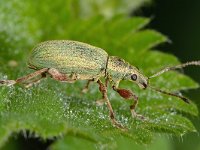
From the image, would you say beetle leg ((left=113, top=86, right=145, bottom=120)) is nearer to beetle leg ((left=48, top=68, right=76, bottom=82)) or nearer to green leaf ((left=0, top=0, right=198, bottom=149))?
green leaf ((left=0, top=0, right=198, bottom=149))

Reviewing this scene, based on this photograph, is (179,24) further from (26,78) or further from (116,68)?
(26,78)

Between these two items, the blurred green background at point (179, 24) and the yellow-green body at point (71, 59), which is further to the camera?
the blurred green background at point (179, 24)

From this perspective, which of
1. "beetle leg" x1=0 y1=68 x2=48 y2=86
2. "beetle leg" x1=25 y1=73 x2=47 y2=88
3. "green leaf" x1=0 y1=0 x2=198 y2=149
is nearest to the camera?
"green leaf" x1=0 y1=0 x2=198 y2=149

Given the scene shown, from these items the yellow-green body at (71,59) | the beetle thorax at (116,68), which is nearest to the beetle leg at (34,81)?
the yellow-green body at (71,59)

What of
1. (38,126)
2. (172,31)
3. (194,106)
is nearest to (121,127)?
(38,126)

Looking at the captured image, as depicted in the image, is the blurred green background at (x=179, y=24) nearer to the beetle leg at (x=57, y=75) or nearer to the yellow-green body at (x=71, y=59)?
the yellow-green body at (x=71, y=59)

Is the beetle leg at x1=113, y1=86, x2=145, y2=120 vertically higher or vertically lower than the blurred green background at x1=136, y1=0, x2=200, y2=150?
lower

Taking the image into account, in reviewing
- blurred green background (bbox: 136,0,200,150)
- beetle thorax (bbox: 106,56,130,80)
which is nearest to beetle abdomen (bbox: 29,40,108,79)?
beetle thorax (bbox: 106,56,130,80)

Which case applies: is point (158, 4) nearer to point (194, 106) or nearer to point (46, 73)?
point (194, 106)
